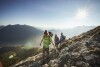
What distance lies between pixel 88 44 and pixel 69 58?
381 centimetres

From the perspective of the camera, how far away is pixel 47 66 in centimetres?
1600

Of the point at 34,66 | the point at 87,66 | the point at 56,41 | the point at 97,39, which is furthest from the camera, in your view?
the point at 56,41

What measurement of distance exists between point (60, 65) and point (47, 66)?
5.33ft

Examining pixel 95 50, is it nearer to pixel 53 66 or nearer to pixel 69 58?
pixel 69 58

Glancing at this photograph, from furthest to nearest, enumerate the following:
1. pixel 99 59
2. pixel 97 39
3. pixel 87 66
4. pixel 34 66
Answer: pixel 97 39 → pixel 34 66 → pixel 99 59 → pixel 87 66

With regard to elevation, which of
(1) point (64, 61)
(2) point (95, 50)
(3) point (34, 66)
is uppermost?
(2) point (95, 50)

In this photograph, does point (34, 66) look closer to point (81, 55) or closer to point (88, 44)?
point (81, 55)

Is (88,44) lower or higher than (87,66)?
higher

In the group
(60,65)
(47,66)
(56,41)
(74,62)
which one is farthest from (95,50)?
(56,41)

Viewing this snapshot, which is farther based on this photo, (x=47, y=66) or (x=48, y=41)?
(x=48, y=41)

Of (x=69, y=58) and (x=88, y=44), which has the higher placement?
(x=88, y=44)

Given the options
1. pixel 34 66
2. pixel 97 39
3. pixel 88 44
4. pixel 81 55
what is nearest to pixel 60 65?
pixel 81 55

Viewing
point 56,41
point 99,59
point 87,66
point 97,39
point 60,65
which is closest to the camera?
point 87,66

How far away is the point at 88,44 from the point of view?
1822 cm
